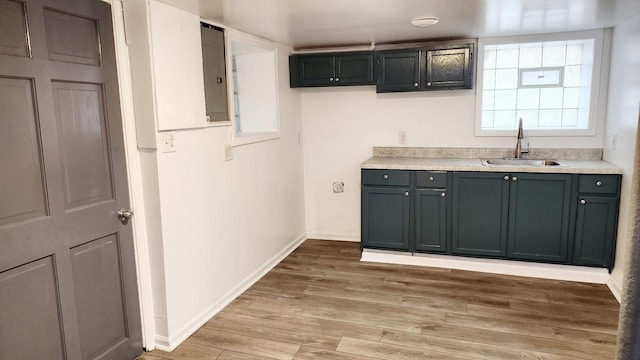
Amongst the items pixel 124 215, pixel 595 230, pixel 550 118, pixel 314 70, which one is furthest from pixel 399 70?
pixel 124 215

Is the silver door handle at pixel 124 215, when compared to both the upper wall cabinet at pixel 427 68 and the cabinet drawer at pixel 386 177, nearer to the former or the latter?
the cabinet drawer at pixel 386 177

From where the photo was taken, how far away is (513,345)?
2.58 metres

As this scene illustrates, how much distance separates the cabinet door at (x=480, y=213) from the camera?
11.7ft

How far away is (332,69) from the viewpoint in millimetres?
4160

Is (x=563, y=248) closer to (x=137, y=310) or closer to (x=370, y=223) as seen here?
(x=370, y=223)

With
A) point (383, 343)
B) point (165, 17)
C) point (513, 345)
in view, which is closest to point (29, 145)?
point (165, 17)

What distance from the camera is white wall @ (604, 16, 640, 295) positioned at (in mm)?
3033

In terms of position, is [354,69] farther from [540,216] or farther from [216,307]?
[216,307]

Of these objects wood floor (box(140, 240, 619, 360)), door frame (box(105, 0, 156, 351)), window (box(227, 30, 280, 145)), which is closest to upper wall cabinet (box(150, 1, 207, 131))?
door frame (box(105, 0, 156, 351))

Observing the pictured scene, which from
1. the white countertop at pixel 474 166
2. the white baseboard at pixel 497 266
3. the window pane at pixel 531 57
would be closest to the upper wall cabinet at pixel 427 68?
the window pane at pixel 531 57

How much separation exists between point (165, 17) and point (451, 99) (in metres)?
2.76

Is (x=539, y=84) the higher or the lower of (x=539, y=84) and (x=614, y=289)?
the higher

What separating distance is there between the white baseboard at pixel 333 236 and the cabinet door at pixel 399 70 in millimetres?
1624

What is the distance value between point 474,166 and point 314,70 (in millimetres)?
1782
